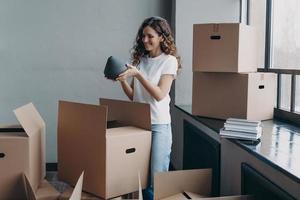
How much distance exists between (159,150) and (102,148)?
0.44 m

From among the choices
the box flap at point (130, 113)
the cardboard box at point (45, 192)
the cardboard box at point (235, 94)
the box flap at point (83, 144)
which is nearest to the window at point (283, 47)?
the cardboard box at point (235, 94)

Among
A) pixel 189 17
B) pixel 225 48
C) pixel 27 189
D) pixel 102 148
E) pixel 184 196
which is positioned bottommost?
pixel 184 196

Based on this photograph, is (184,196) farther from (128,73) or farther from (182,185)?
(128,73)

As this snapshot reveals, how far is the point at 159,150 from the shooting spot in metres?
2.08

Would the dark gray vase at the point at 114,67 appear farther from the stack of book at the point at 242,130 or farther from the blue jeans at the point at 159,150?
the stack of book at the point at 242,130

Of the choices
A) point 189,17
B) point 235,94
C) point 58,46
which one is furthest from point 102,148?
point 58,46

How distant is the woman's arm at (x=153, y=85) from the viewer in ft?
6.65

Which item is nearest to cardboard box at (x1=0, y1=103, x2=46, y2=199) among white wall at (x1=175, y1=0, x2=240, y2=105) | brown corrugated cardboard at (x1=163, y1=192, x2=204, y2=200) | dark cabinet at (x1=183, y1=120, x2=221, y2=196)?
brown corrugated cardboard at (x1=163, y1=192, x2=204, y2=200)

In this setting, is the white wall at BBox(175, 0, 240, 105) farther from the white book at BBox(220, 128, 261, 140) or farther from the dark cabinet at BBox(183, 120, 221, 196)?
the white book at BBox(220, 128, 261, 140)

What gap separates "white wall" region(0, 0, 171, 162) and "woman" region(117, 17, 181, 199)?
1278mm

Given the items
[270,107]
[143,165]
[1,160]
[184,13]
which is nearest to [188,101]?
[184,13]

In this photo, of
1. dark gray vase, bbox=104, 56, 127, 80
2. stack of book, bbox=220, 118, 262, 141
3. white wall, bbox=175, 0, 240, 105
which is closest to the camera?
stack of book, bbox=220, 118, 262, 141

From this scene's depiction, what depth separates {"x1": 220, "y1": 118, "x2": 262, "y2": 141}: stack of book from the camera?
1883 mm

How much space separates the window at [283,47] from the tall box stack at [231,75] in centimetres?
13
